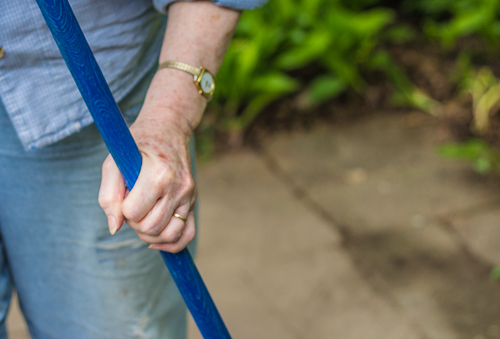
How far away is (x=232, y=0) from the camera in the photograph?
3.04ft

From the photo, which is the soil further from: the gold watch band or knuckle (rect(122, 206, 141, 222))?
knuckle (rect(122, 206, 141, 222))

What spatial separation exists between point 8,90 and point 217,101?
2511 millimetres

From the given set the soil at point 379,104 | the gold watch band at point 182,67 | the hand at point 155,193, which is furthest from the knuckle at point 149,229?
the soil at point 379,104

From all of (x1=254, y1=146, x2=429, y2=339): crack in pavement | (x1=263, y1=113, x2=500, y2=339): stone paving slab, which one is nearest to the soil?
(x1=263, y1=113, x2=500, y2=339): stone paving slab

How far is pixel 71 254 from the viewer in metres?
1.14

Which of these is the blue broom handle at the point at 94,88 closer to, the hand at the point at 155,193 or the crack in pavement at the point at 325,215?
the hand at the point at 155,193

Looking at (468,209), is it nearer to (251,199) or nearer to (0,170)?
(251,199)

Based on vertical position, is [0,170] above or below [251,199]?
above

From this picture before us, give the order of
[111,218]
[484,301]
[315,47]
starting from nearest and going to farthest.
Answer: [111,218] < [484,301] < [315,47]

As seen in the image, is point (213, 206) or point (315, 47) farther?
point (315, 47)

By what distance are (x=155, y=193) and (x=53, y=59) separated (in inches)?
13.4

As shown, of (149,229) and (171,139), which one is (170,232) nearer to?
(149,229)

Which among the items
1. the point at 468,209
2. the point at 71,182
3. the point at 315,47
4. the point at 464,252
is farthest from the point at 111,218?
the point at 315,47

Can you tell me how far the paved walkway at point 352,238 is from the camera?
205 cm
